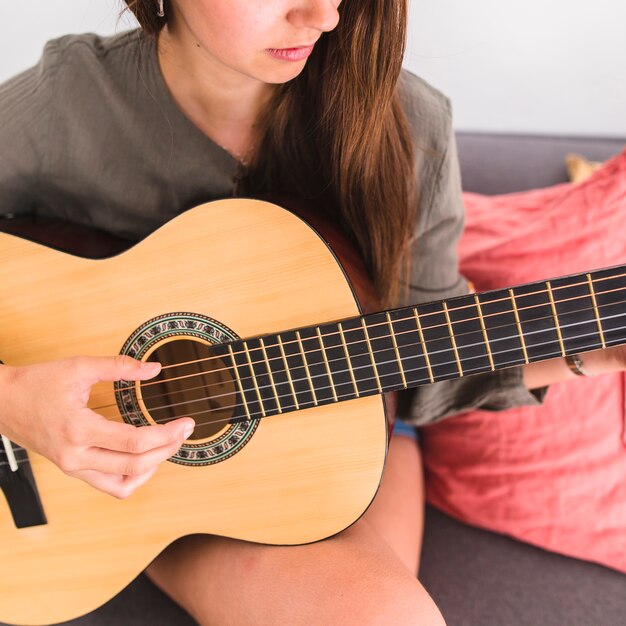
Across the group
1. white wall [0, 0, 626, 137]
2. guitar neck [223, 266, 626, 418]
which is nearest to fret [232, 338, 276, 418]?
guitar neck [223, 266, 626, 418]

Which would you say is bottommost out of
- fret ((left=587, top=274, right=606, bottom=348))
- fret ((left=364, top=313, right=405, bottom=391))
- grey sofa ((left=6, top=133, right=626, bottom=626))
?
grey sofa ((left=6, top=133, right=626, bottom=626))

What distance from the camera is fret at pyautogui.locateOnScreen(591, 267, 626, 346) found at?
697mm

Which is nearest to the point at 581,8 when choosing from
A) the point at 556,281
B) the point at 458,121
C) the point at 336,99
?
the point at 458,121

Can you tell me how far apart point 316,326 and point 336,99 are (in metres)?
0.31

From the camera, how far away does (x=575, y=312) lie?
2.36ft

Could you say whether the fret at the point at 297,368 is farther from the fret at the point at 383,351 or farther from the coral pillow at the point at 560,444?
the coral pillow at the point at 560,444

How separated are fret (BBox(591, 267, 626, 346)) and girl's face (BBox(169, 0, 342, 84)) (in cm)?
41

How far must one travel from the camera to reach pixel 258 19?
697 millimetres

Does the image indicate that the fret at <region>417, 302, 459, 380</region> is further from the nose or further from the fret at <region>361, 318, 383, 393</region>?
the nose

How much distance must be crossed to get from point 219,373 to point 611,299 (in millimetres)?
494

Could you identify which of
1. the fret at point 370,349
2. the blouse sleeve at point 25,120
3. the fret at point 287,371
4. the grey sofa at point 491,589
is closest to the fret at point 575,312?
the fret at point 370,349

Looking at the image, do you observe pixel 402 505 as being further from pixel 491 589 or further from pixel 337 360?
pixel 337 360

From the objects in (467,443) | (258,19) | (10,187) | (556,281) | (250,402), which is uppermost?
(258,19)

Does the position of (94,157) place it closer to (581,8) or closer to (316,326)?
(316,326)
